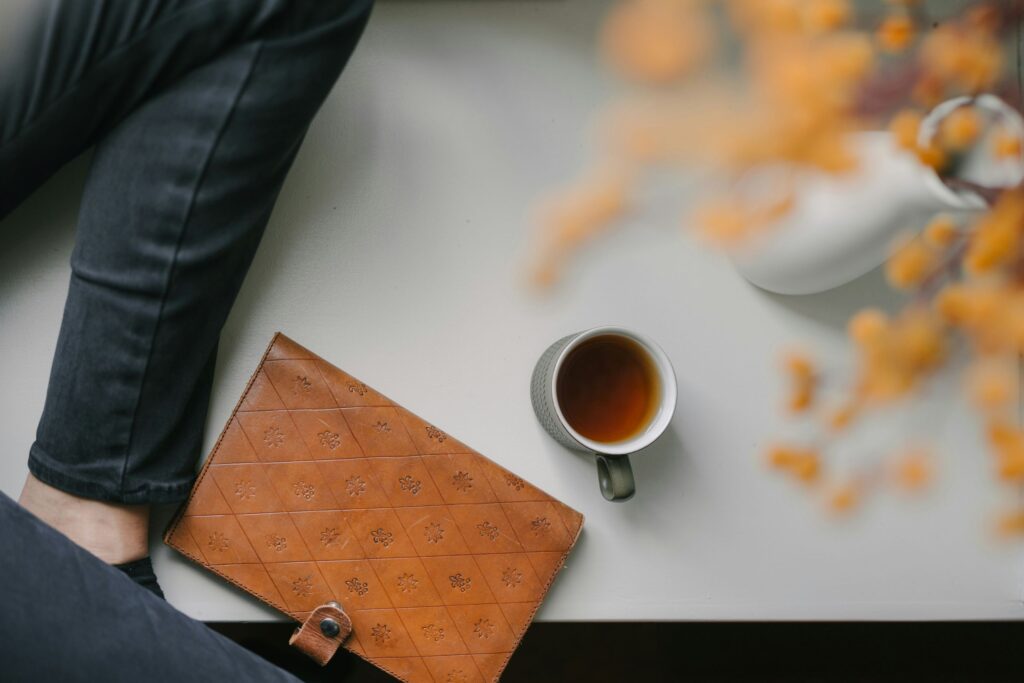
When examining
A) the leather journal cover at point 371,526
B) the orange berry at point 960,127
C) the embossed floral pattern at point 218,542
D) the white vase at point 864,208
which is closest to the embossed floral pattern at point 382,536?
the leather journal cover at point 371,526

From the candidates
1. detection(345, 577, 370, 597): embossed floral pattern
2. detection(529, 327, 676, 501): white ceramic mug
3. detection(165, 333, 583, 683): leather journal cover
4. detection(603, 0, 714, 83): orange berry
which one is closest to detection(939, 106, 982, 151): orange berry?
detection(603, 0, 714, 83): orange berry

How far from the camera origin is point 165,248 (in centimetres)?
54

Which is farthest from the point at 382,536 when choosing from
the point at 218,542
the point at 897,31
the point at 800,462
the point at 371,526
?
the point at 897,31

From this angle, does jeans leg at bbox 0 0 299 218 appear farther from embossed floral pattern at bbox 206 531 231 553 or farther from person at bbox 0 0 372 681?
embossed floral pattern at bbox 206 531 231 553

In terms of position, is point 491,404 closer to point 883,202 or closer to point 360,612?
point 360,612

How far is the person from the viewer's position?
21.0 inches

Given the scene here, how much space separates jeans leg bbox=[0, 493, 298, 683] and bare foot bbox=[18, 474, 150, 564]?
0.02 meters

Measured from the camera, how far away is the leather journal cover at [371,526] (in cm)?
58

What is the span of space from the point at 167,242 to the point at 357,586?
28cm

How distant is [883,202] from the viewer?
1.50ft

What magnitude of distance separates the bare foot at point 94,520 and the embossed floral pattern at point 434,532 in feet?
0.67

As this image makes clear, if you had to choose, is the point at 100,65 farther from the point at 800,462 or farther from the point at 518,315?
the point at 800,462

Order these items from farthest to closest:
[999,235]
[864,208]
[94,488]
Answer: [94,488]
[864,208]
[999,235]

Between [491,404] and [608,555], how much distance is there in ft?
0.48
